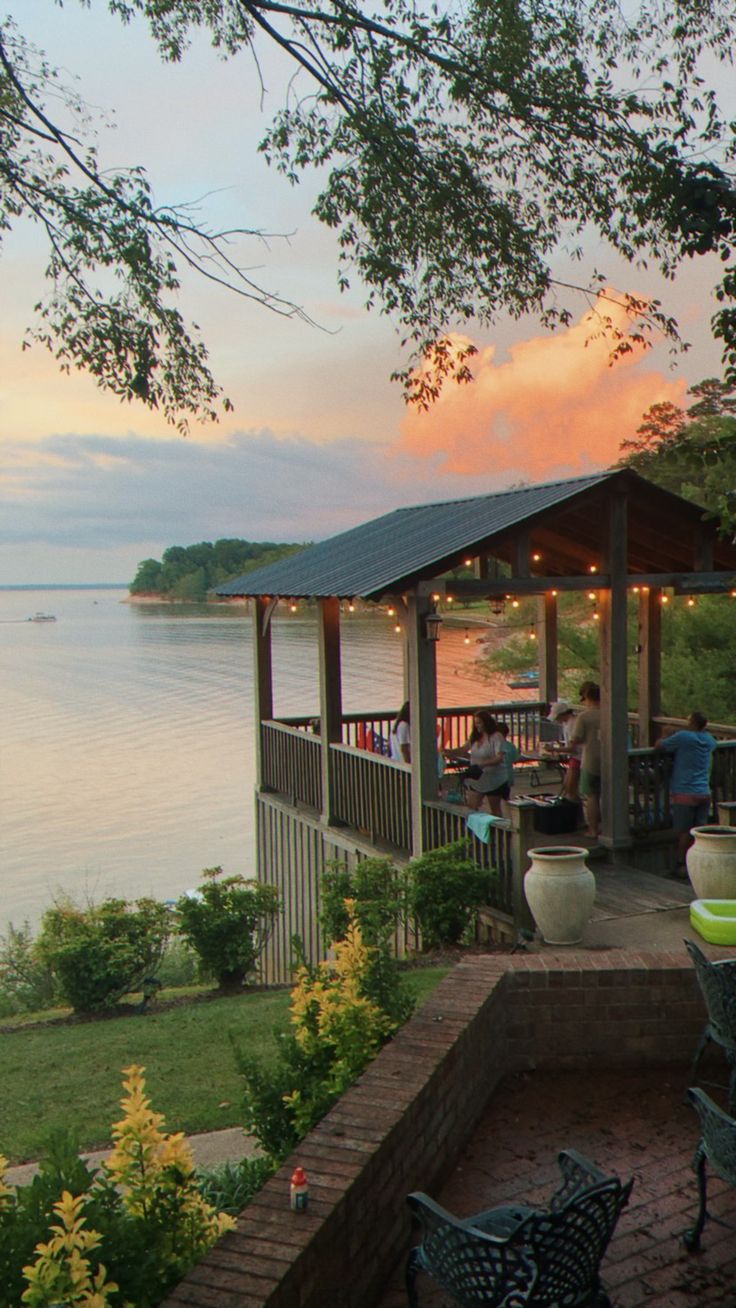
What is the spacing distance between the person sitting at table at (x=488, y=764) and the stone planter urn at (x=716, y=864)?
2511 mm

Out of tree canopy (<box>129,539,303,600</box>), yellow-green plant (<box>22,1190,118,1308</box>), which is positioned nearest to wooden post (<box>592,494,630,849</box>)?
yellow-green plant (<box>22,1190,118,1308</box>)

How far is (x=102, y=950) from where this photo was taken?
1000 centimetres

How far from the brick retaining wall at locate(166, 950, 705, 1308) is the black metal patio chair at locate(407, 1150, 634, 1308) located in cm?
34

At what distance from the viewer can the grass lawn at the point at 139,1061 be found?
273 inches

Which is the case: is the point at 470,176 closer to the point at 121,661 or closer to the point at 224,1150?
the point at 224,1150

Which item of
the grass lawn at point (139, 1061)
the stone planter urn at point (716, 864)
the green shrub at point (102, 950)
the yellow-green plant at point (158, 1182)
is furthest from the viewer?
the green shrub at point (102, 950)

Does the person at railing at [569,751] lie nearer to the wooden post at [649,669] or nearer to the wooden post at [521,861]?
the wooden post at [649,669]

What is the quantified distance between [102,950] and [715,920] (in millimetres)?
5306

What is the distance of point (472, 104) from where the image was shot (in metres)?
8.34

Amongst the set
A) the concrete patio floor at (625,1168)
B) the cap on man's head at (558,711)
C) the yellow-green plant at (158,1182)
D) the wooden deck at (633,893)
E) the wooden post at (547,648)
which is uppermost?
the wooden post at (547,648)

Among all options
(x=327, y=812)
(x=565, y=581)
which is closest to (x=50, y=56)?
(x=565, y=581)

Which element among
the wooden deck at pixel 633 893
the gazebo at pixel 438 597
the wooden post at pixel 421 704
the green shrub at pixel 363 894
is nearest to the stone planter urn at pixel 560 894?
the wooden deck at pixel 633 893

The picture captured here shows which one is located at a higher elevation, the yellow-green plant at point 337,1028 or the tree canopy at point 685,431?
the tree canopy at point 685,431

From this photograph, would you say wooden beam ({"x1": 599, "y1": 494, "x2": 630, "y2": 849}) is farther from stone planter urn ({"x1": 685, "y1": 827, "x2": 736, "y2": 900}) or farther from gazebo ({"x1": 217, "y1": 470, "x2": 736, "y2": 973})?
stone planter urn ({"x1": 685, "y1": 827, "x2": 736, "y2": 900})
